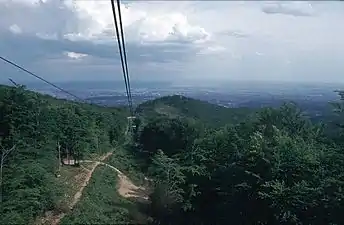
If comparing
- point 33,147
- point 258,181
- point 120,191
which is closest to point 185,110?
point 33,147

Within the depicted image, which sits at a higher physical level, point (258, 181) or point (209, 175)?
point (258, 181)

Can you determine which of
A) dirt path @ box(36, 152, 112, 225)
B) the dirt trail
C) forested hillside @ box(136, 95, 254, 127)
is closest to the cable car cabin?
the dirt trail

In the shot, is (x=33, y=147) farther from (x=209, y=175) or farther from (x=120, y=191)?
(x=209, y=175)

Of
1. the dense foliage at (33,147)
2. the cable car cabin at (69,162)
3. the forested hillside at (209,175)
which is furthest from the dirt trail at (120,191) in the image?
the cable car cabin at (69,162)

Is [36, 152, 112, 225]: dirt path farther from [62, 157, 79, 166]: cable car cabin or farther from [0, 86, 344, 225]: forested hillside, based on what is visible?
[62, 157, 79, 166]: cable car cabin

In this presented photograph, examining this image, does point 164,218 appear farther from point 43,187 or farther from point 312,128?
point 312,128
